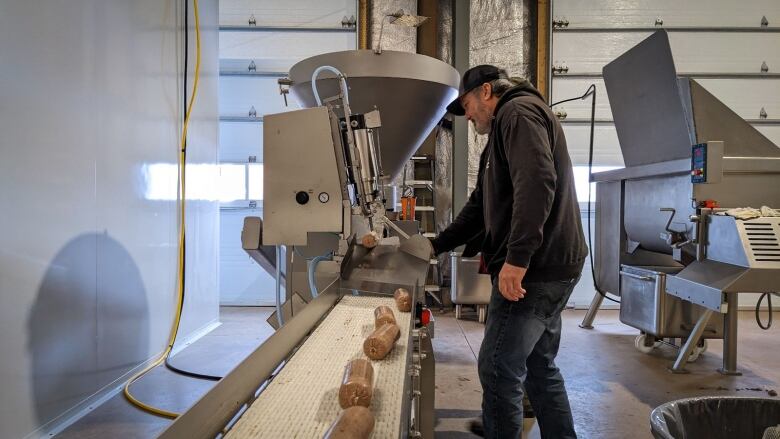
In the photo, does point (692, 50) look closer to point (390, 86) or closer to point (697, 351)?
point (697, 351)

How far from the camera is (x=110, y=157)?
7.92 ft

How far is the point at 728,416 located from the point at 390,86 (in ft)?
6.15

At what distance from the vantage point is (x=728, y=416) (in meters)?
1.52

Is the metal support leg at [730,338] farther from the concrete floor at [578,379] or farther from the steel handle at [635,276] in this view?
the steel handle at [635,276]

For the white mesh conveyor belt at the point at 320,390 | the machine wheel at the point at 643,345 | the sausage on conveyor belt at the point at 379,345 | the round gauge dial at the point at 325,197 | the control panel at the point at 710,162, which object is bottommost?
the machine wheel at the point at 643,345

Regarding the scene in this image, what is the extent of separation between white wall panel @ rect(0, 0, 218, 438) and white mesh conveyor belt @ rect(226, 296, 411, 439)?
4.20ft

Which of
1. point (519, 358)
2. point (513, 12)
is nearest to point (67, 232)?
point (519, 358)

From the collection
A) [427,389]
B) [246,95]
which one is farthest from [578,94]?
[427,389]

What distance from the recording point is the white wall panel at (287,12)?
465cm

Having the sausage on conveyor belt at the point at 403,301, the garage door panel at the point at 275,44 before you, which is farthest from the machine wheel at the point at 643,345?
the garage door panel at the point at 275,44

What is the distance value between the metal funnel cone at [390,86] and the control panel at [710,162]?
1273mm

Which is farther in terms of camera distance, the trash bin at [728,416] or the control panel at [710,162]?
the control panel at [710,162]

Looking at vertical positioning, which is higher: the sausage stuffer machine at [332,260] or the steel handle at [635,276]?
the sausage stuffer machine at [332,260]

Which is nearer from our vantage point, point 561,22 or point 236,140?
point 561,22
